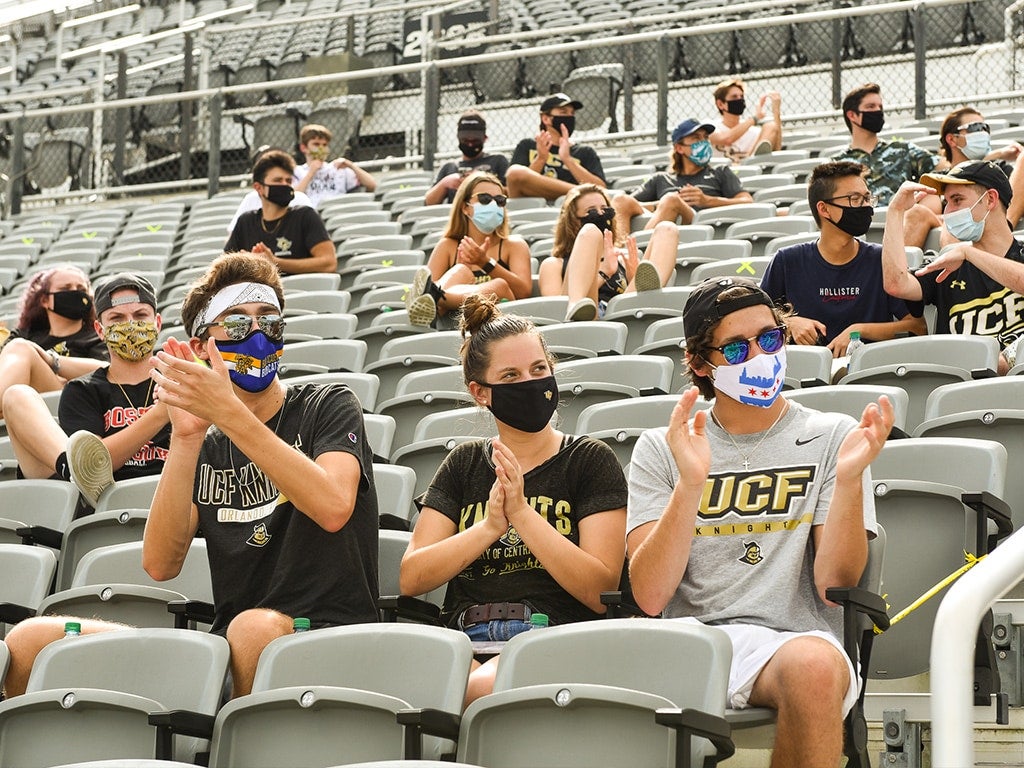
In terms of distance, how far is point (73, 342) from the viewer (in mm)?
6172

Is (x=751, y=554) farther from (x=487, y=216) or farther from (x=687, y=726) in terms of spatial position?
(x=487, y=216)

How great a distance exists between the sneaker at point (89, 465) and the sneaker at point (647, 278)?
2751 mm

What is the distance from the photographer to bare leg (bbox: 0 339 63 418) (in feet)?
19.3

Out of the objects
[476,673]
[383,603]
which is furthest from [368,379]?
[476,673]

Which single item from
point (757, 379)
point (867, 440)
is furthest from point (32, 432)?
point (867, 440)

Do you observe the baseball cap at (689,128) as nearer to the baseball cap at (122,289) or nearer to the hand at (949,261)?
the hand at (949,261)

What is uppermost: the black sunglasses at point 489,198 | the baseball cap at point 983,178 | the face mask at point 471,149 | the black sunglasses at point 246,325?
the face mask at point 471,149

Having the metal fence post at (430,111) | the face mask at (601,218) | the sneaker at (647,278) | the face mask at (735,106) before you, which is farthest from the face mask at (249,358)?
the metal fence post at (430,111)

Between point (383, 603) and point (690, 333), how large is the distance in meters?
1.03

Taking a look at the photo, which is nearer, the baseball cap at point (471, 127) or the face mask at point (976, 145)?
the face mask at point (976, 145)

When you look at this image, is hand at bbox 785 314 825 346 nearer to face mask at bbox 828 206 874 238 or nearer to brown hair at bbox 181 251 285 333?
face mask at bbox 828 206 874 238

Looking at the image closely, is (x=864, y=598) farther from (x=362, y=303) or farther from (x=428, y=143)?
(x=428, y=143)

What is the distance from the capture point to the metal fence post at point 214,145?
12.7 m

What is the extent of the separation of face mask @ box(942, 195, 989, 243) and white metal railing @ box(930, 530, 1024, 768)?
11.6ft
